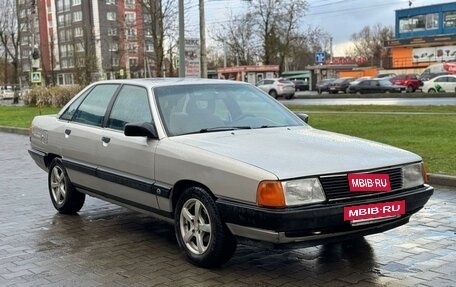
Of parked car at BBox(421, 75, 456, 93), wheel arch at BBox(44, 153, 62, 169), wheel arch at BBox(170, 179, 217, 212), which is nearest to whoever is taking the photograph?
wheel arch at BBox(170, 179, 217, 212)

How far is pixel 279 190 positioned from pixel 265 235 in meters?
0.37

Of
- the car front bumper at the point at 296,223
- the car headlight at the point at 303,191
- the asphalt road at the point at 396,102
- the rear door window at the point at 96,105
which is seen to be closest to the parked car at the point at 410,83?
the asphalt road at the point at 396,102

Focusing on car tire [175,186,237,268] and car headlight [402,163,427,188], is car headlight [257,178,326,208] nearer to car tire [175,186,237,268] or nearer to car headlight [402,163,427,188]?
car tire [175,186,237,268]

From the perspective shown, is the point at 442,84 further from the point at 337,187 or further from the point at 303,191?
the point at 303,191

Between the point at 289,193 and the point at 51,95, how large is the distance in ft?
103

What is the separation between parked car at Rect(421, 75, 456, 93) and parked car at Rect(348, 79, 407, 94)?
266cm

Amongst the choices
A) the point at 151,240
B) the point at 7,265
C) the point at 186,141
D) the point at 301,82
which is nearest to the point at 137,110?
the point at 186,141

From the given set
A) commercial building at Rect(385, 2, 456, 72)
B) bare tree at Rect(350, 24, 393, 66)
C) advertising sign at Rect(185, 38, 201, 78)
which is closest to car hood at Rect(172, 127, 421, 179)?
advertising sign at Rect(185, 38, 201, 78)

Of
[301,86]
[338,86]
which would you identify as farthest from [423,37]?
[338,86]

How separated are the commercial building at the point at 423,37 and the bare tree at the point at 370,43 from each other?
2777 cm

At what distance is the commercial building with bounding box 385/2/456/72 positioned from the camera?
6500cm

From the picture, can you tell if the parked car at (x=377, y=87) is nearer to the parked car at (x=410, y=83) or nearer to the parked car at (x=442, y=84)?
the parked car at (x=410, y=83)

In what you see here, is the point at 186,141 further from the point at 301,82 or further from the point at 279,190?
the point at 301,82

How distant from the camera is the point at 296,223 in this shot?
163 inches
